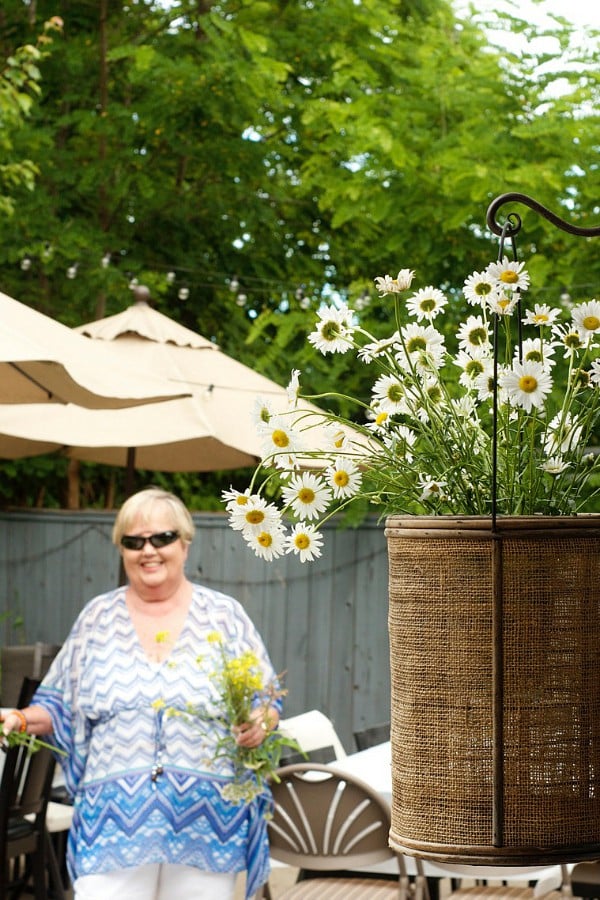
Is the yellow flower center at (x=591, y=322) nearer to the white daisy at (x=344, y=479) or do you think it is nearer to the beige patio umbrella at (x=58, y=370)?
the white daisy at (x=344, y=479)

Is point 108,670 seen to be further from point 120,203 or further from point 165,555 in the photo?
point 120,203

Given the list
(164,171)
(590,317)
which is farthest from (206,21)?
(590,317)

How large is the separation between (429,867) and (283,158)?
7329 millimetres

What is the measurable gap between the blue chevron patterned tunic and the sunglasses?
10.3 inches

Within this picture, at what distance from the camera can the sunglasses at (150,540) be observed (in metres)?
4.02

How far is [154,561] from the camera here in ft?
13.0

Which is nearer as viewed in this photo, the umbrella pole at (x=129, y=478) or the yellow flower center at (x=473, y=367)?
the yellow flower center at (x=473, y=367)

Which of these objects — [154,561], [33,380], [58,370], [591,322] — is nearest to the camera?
[591,322]

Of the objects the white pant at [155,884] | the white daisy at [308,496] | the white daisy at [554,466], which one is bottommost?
the white pant at [155,884]

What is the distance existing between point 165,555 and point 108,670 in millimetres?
408

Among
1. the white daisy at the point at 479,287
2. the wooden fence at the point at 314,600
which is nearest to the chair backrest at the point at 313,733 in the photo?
the wooden fence at the point at 314,600

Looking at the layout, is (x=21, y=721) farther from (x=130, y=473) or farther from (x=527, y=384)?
(x=130, y=473)

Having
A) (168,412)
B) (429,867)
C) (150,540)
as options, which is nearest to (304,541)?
(150,540)

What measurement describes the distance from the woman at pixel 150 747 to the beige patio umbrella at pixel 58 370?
560 millimetres
